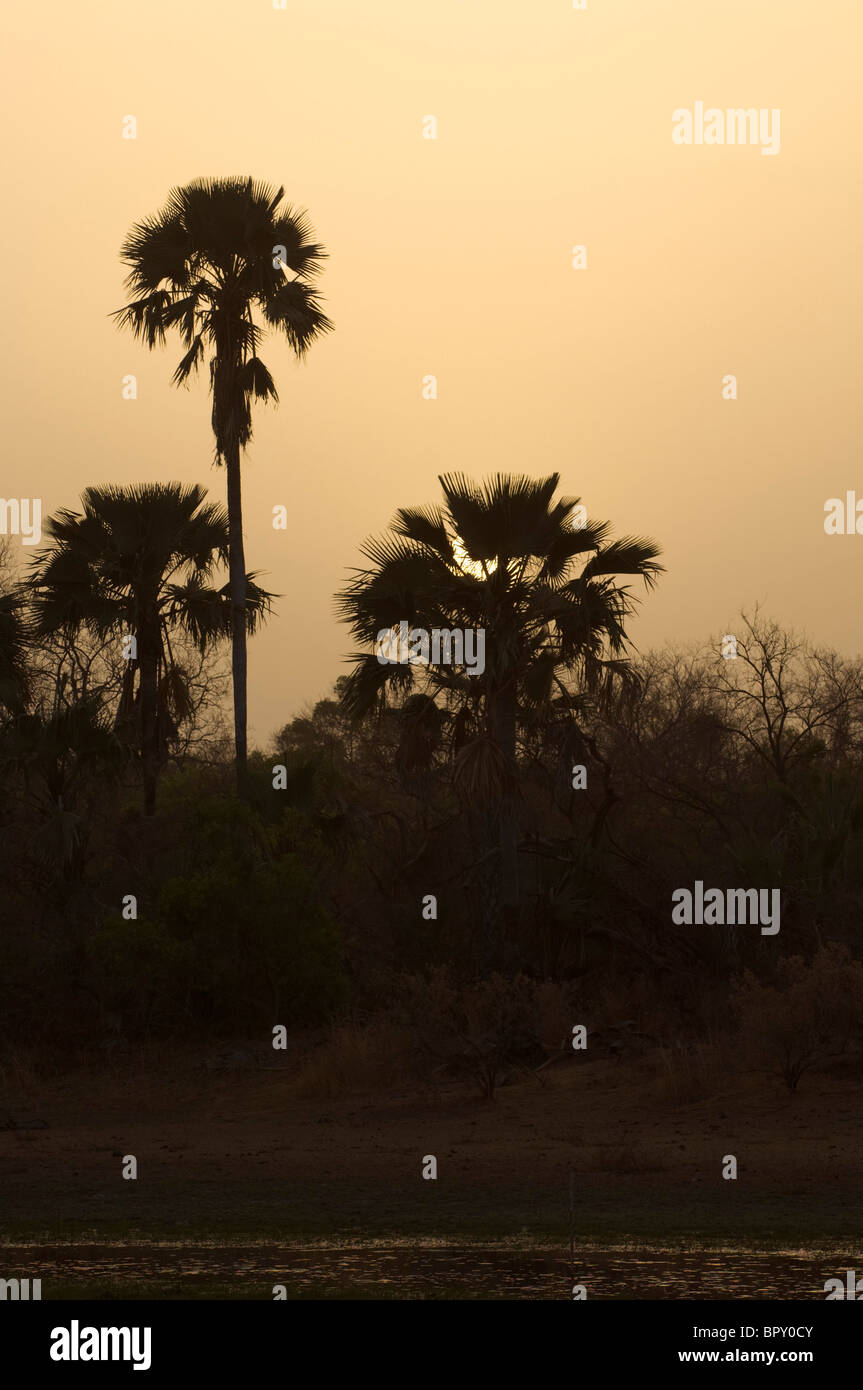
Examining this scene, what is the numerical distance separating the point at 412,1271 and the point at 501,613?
13673mm

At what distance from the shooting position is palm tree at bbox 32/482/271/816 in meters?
25.9

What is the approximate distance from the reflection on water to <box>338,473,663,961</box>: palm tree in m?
11.8

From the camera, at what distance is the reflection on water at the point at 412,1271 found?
8.70m

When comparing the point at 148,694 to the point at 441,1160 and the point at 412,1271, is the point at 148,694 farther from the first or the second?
the point at 412,1271

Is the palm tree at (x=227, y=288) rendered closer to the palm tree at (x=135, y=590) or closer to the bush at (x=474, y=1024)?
the palm tree at (x=135, y=590)

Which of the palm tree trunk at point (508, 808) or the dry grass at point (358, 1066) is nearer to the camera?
the dry grass at point (358, 1066)

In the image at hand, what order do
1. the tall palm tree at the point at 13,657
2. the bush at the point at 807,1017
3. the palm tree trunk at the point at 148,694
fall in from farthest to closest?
the palm tree trunk at the point at 148,694
the tall palm tree at the point at 13,657
the bush at the point at 807,1017

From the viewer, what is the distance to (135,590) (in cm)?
2600

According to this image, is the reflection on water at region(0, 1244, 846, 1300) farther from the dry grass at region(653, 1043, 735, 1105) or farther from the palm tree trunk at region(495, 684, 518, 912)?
the palm tree trunk at region(495, 684, 518, 912)

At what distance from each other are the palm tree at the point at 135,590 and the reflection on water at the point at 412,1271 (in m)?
15.9

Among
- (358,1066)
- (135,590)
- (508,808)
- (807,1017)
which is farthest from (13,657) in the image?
(807,1017)

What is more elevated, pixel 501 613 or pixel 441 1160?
pixel 501 613

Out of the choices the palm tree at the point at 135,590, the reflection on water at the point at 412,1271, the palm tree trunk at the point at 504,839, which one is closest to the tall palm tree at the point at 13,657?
the palm tree at the point at 135,590
